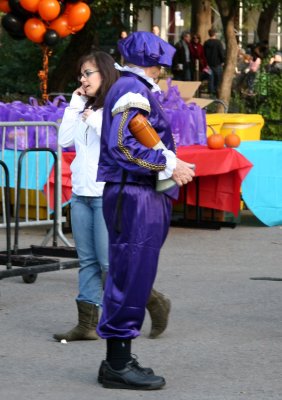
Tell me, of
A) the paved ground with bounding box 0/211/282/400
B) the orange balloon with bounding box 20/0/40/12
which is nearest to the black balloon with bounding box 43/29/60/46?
the orange balloon with bounding box 20/0/40/12

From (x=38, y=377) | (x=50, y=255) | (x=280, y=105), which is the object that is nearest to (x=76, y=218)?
(x=38, y=377)

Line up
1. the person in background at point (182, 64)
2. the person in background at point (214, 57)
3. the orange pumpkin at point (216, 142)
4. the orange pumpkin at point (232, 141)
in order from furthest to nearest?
the person in background at point (182, 64) → the person in background at point (214, 57) → the orange pumpkin at point (232, 141) → the orange pumpkin at point (216, 142)

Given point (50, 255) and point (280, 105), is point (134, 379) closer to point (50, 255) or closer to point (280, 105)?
point (50, 255)

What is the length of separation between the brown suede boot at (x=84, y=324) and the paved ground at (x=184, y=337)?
0.18 ft

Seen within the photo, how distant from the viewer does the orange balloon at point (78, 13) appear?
19297mm

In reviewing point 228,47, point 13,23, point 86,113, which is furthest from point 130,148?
point 228,47

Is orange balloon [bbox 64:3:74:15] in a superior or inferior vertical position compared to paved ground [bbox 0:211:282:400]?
superior

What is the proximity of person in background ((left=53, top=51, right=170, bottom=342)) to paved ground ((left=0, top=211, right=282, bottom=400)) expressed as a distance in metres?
0.15

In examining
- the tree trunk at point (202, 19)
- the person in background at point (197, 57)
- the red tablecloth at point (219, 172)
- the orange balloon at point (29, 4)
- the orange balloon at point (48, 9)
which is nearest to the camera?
the red tablecloth at point (219, 172)

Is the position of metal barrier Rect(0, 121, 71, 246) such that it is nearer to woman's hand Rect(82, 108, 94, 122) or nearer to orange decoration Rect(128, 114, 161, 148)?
woman's hand Rect(82, 108, 94, 122)

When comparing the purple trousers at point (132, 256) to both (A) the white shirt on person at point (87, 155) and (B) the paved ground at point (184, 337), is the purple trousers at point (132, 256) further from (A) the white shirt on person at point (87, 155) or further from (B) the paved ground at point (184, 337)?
(A) the white shirt on person at point (87, 155)

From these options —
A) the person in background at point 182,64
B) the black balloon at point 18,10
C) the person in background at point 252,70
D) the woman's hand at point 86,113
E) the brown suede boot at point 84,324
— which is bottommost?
the person in background at point 182,64

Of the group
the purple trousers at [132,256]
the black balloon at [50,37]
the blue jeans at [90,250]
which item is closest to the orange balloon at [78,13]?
the black balloon at [50,37]

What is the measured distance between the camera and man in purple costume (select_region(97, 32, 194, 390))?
20.2 feet
